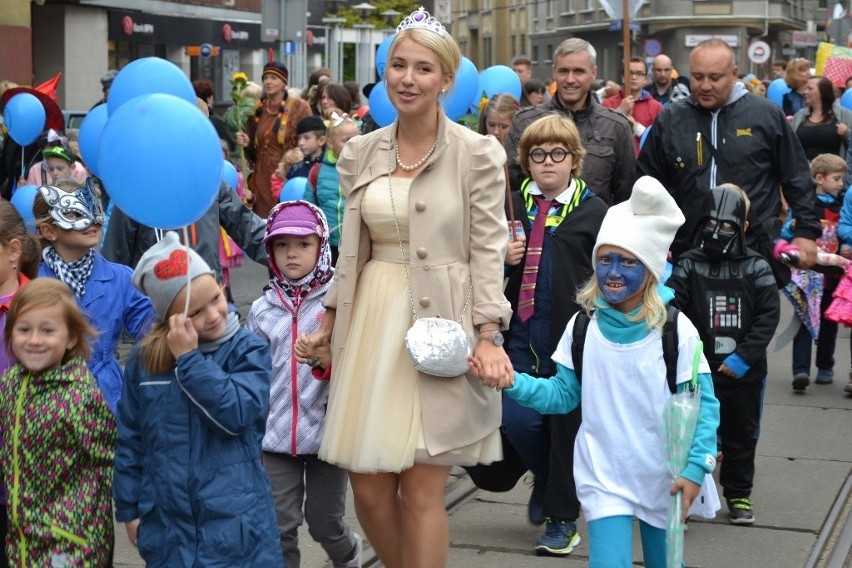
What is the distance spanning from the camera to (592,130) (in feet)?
23.2

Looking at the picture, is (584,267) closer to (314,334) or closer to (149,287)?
(314,334)

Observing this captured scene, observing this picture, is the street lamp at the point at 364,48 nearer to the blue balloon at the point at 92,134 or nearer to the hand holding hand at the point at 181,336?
the blue balloon at the point at 92,134

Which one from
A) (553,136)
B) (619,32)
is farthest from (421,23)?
(619,32)

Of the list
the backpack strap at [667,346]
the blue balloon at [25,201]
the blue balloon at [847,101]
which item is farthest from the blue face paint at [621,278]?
the blue balloon at [847,101]

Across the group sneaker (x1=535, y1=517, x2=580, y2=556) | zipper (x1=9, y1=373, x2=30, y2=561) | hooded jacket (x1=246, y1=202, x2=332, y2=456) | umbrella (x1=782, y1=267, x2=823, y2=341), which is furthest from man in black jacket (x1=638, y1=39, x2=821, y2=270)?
zipper (x1=9, y1=373, x2=30, y2=561)

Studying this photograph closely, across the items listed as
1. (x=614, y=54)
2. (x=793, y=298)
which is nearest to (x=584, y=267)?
(x=793, y=298)

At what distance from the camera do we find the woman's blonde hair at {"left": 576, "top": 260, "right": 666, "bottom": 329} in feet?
15.6

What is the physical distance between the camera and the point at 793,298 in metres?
9.96

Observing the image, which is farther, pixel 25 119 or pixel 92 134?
pixel 25 119

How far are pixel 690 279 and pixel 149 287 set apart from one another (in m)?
3.04

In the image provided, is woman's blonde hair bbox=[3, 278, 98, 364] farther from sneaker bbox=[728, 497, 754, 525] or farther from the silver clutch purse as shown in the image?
sneaker bbox=[728, 497, 754, 525]

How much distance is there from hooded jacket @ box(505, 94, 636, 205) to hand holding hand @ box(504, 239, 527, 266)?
1192 mm

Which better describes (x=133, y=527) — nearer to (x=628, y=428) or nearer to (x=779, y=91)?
(x=628, y=428)

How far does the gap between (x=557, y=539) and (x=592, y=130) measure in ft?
7.07
